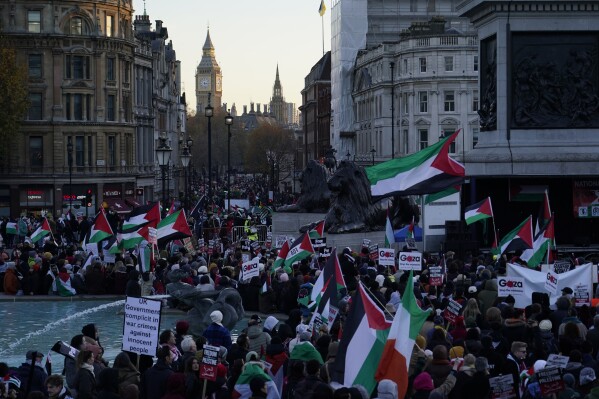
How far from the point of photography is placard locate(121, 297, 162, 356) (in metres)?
16.2

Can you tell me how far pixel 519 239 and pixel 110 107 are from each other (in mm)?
55040

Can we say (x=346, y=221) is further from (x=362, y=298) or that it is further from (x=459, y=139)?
(x=459, y=139)

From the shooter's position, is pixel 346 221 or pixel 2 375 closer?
pixel 2 375

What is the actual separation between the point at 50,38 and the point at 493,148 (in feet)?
140

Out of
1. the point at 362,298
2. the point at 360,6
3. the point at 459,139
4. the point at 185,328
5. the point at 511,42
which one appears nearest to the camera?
the point at 362,298

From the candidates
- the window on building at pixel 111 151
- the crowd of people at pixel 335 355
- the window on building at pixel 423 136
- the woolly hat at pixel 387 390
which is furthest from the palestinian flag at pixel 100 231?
the window on building at pixel 423 136

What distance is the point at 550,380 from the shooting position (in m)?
13.8

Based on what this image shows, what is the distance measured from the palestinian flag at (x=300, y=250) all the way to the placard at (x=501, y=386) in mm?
13654

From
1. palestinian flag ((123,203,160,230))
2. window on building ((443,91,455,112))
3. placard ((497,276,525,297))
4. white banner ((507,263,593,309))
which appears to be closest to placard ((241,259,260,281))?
palestinian flag ((123,203,160,230))

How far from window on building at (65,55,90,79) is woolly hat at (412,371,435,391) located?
218 feet

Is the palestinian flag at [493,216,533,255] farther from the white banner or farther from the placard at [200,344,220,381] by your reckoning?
the placard at [200,344,220,381]

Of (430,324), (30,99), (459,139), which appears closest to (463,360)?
(430,324)

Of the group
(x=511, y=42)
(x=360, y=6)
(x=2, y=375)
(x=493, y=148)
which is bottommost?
(x=2, y=375)

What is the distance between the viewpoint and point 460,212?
1577 inches
